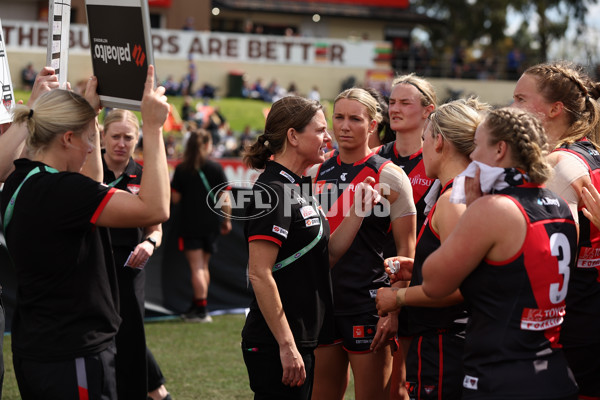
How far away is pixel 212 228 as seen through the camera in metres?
8.93

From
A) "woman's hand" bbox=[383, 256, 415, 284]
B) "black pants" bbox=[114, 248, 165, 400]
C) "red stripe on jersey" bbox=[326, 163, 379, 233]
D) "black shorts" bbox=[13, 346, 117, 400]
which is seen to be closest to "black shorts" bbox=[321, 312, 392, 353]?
"woman's hand" bbox=[383, 256, 415, 284]

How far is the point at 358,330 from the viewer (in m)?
4.29

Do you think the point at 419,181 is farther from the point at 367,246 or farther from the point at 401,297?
the point at 401,297

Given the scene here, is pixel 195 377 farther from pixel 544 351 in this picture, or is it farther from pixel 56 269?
pixel 544 351

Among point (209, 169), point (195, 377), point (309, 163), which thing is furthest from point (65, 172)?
point (209, 169)

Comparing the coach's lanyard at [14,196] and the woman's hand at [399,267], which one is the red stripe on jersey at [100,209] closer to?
the coach's lanyard at [14,196]

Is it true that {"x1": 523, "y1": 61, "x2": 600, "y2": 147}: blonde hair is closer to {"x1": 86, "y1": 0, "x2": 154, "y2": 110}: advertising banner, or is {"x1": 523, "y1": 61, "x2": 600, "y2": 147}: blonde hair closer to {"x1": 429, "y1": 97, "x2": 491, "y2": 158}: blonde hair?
{"x1": 429, "y1": 97, "x2": 491, "y2": 158}: blonde hair

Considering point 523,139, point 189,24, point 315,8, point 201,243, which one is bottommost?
point 201,243

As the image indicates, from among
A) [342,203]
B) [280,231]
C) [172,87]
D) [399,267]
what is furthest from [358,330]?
[172,87]

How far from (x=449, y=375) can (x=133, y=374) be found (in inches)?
96.5

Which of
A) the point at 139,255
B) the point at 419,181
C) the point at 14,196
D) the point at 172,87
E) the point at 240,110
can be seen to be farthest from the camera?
the point at 240,110

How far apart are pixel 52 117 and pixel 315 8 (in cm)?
4199

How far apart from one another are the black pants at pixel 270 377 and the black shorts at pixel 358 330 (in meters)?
0.72

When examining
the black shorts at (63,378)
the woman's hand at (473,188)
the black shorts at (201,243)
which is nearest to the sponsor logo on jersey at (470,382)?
the woman's hand at (473,188)
